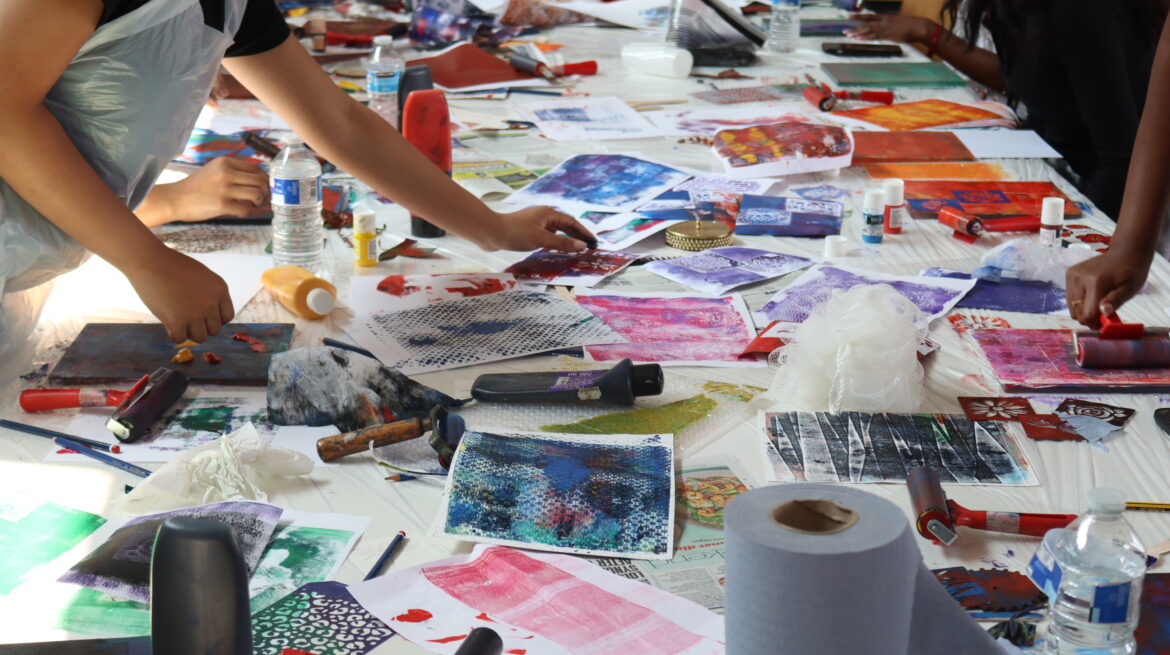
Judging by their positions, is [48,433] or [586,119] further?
[586,119]

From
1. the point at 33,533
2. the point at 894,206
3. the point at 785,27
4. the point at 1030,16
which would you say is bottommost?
the point at 33,533

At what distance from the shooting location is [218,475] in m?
1.16

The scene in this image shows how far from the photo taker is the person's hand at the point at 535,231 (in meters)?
1.83

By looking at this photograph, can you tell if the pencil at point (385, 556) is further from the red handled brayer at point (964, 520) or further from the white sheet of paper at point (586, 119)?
the white sheet of paper at point (586, 119)

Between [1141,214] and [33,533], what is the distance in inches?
57.6

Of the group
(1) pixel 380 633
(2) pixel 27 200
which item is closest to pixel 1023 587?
(1) pixel 380 633

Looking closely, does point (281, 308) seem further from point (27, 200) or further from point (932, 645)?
point (932, 645)

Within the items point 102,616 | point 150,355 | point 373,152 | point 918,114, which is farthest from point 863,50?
point 102,616

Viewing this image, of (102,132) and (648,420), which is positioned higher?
(102,132)

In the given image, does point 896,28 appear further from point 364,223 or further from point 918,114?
point 364,223

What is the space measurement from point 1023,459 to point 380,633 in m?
0.70

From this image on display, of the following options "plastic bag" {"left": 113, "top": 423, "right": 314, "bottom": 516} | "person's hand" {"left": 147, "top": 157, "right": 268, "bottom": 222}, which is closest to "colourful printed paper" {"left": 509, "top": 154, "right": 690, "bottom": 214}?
"person's hand" {"left": 147, "top": 157, "right": 268, "bottom": 222}

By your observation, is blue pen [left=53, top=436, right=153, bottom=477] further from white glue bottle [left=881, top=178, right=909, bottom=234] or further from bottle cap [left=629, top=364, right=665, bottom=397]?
white glue bottle [left=881, top=178, right=909, bottom=234]

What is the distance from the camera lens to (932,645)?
0.81 meters
